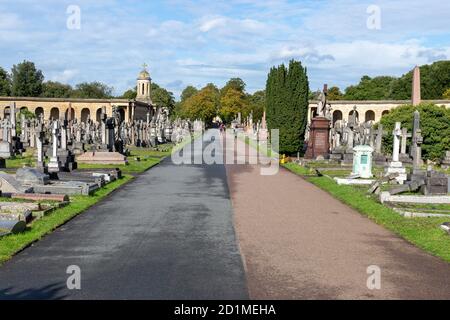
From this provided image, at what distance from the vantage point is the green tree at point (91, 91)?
4620 inches

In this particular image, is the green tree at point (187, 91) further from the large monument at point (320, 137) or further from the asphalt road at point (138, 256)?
the asphalt road at point (138, 256)

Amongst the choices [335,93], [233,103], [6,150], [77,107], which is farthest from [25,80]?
[6,150]

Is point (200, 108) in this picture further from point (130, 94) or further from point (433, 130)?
point (433, 130)

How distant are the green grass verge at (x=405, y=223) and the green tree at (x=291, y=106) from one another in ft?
55.7

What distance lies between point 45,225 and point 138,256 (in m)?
3.15

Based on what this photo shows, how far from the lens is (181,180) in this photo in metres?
21.4

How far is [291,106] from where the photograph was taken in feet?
115

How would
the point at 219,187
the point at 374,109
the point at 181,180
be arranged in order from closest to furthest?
the point at 219,187 → the point at 181,180 → the point at 374,109

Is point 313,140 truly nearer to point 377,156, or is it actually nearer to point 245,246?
point 377,156

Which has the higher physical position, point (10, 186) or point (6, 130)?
point (6, 130)

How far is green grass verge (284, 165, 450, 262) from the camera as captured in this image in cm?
1006

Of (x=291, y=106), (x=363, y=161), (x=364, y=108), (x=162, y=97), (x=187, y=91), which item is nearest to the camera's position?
(x=363, y=161)
